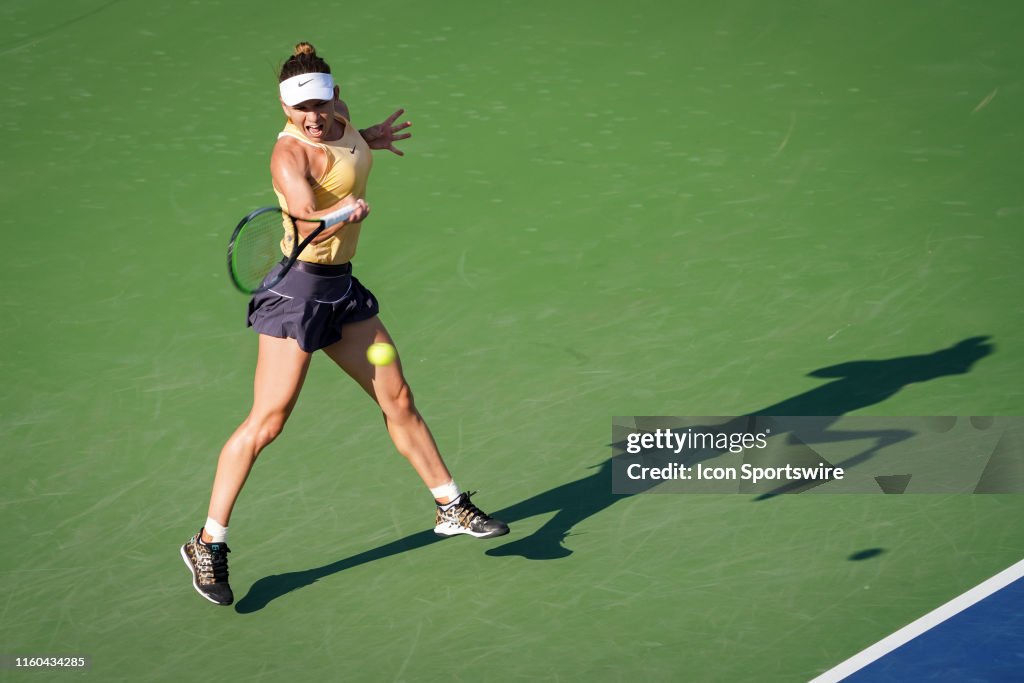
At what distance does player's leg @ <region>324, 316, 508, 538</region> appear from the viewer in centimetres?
679

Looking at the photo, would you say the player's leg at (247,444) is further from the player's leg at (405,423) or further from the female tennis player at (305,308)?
the player's leg at (405,423)

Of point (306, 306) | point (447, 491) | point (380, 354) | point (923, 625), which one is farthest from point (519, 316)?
point (923, 625)

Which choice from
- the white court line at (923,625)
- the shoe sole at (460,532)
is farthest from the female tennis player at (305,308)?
the white court line at (923,625)

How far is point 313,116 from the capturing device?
6477 mm

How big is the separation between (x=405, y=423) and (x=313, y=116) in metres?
1.45

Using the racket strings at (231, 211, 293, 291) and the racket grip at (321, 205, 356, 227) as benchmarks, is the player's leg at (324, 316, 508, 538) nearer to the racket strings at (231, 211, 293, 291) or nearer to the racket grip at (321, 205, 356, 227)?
the racket strings at (231, 211, 293, 291)

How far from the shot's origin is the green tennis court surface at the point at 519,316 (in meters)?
6.65

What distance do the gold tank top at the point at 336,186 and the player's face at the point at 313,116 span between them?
0.11 feet

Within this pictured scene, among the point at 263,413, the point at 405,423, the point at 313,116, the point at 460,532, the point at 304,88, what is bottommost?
the point at 460,532

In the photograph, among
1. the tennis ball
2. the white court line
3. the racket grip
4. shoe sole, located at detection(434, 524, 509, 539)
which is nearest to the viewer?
the white court line

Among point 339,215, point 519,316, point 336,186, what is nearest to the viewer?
point 339,215

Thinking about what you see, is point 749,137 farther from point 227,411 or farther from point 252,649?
point 252,649

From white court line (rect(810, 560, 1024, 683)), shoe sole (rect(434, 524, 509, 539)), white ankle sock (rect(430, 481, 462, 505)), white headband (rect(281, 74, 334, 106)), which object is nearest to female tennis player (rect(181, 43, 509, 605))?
white headband (rect(281, 74, 334, 106))

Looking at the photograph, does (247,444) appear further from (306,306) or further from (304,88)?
(304,88)
